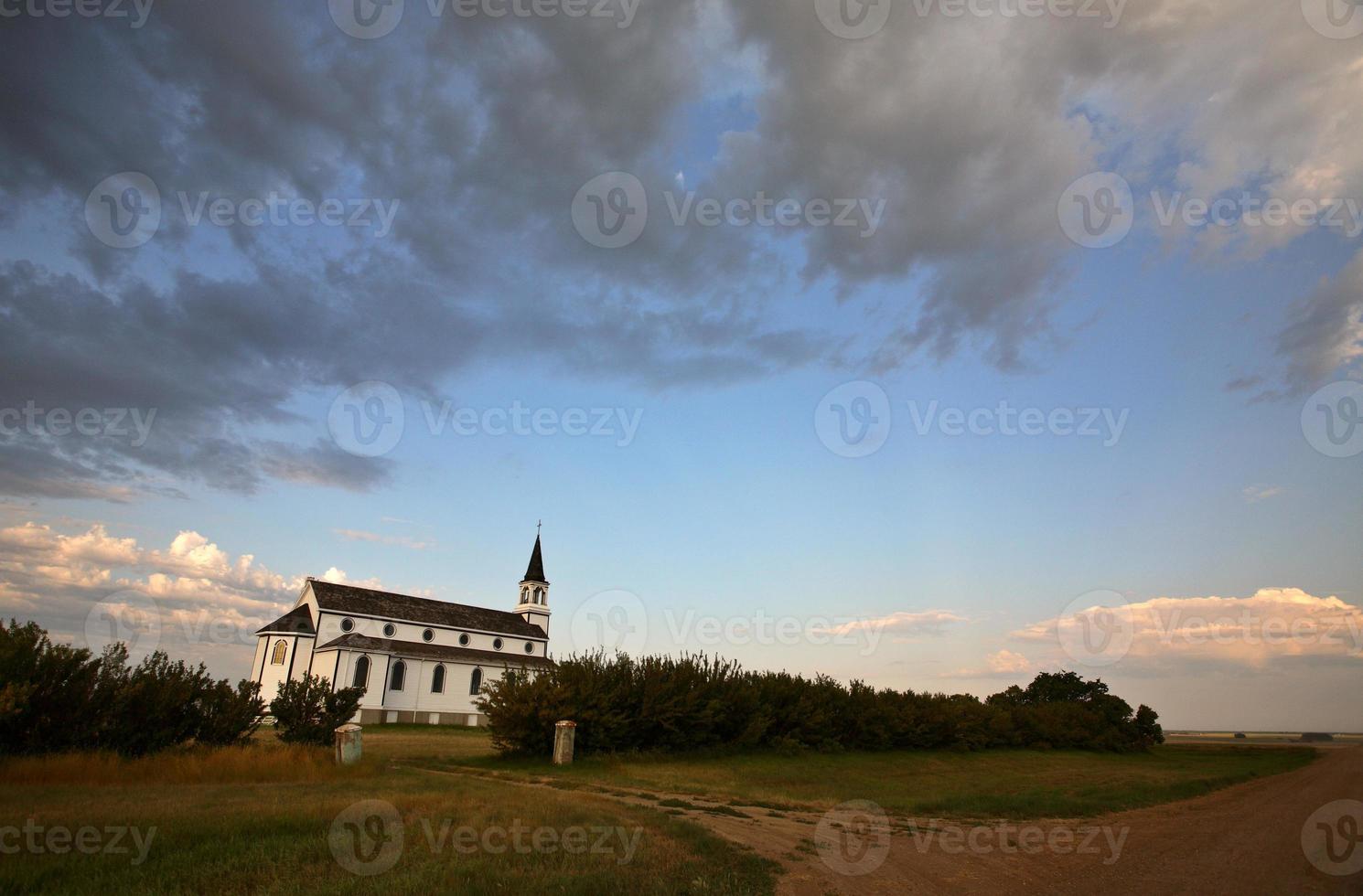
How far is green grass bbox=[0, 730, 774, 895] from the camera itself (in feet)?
26.3

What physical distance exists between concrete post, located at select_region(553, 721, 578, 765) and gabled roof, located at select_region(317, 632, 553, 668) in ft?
90.3

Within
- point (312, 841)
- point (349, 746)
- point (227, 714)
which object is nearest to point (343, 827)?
point (312, 841)

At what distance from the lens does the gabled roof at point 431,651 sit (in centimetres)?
5400

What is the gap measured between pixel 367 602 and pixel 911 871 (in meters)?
55.7

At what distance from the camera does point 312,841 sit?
9344 millimetres

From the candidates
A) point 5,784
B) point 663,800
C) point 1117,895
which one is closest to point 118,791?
point 5,784

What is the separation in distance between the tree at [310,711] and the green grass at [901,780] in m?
4.19

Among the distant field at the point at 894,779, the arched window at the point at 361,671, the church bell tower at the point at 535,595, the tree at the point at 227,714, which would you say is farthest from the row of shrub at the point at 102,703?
the church bell tower at the point at 535,595

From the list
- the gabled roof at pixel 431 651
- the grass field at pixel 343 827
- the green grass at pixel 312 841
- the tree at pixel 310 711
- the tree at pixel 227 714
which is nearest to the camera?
the green grass at pixel 312 841

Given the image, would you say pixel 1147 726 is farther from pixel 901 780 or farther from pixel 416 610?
pixel 416 610

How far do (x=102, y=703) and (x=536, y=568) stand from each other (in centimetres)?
5889

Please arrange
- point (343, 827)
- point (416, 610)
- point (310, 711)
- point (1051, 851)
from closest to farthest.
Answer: point (343, 827)
point (1051, 851)
point (310, 711)
point (416, 610)

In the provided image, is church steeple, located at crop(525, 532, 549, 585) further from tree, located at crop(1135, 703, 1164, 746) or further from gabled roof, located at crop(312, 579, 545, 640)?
tree, located at crop(1135, 703, 1164, 746)

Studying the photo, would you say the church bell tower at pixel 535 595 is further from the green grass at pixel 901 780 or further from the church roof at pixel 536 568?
the green grass at pixel 901 780
